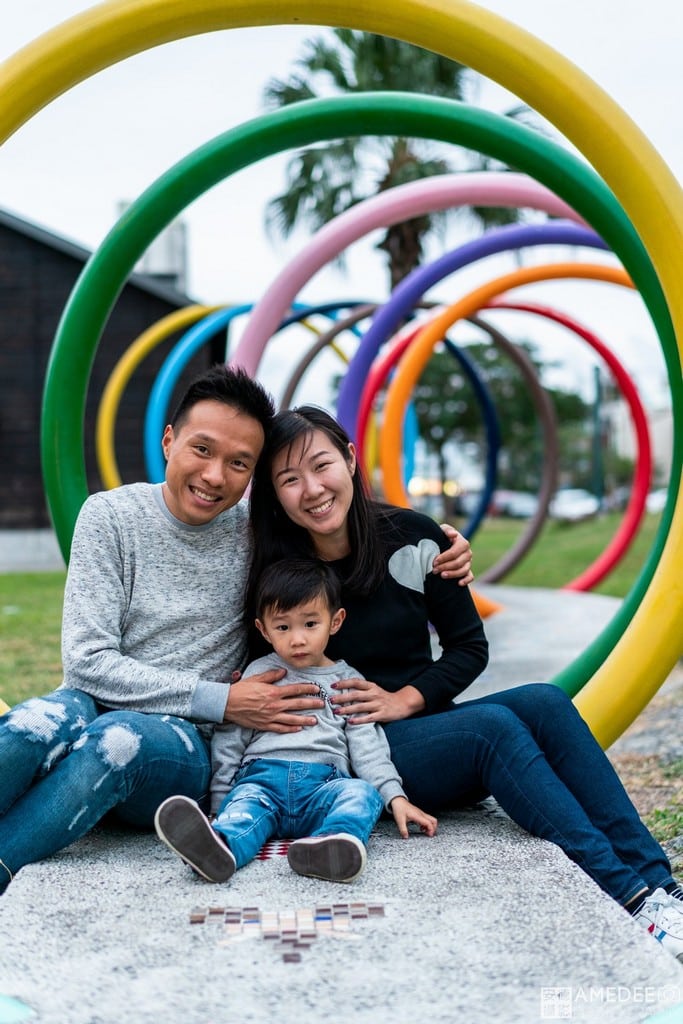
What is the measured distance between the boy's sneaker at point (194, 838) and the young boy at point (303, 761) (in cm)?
8

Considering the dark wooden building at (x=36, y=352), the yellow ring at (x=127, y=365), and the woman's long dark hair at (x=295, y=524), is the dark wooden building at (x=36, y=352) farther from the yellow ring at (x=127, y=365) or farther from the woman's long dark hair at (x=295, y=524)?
the woman's long dark hair at (x=295, y=524)

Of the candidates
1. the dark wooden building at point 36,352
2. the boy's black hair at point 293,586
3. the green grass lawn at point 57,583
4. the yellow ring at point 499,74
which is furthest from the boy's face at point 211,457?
the dark wooden building at point 36,352

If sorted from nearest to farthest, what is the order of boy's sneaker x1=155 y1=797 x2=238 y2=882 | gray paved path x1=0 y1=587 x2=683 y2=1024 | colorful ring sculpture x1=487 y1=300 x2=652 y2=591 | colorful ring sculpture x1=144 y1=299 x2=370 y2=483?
gray paved path x1=0 y1=587 x2=683 y2=1024
boy's sneaker x1=155 y1=797 x2=238 y2=882
colorful ring sculpture x1=487 y1=300 x2=652 y2=591
colorful ring sculpture x1=144 y1=299 x2=370 y2=483

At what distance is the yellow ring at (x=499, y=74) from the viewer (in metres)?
3.26

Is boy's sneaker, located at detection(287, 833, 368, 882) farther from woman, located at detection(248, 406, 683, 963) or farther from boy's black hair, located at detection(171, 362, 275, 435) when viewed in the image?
boy's black hair, located at detection(171, 362, 275, 435)

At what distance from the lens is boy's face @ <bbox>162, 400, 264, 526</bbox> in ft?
9.93

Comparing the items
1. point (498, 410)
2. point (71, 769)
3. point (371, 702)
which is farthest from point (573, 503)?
point (71, 769)

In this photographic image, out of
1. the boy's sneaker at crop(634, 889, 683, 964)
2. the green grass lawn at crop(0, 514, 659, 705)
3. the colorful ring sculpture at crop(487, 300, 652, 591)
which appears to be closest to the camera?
the boy's sneaker at crop(634, 889, 683, 964)

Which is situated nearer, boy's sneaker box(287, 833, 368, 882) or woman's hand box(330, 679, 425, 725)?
boy's sneaker box(287, 833, 368, 882)

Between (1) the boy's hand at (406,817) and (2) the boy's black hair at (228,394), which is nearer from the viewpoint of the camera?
(1) the boy's hand at (406,817)

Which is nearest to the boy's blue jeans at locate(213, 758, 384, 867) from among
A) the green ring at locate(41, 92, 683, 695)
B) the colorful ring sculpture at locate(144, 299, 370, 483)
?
the green ring at locate(41, 92, 683, 695)

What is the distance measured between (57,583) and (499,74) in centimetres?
1207

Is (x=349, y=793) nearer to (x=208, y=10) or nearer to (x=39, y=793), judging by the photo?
(x=39, y=793)

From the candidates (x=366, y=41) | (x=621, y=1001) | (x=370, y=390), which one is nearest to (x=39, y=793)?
(x=621, y=1001)
